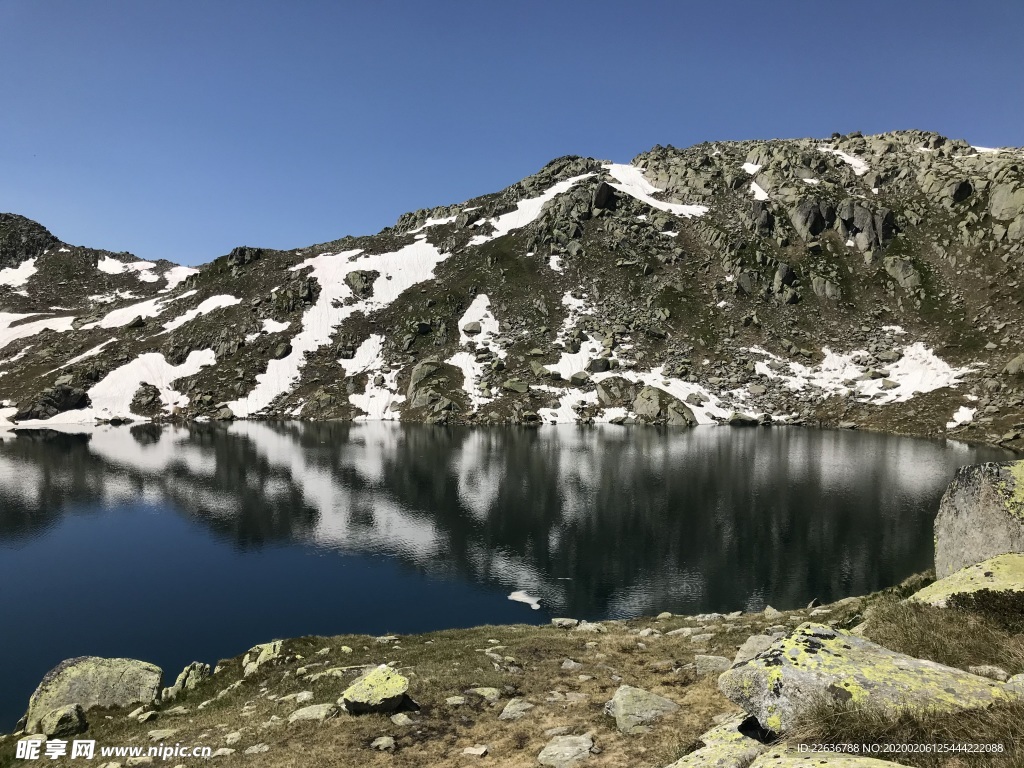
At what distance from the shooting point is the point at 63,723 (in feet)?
63.8

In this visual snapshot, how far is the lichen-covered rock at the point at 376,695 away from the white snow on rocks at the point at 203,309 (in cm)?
19452

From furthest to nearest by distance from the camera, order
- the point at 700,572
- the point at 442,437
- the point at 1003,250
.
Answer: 1. the point at 1003,250
2. the point at 442,437
3. the point at 700,572

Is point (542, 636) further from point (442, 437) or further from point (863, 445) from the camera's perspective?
point (863, 445)

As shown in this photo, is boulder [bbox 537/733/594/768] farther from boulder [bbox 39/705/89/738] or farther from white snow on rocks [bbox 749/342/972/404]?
white snow on rocks [bbox 749/342/972/404]

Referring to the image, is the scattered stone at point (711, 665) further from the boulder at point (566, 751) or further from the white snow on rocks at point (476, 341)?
the white snow on rocks at point (476, 341)

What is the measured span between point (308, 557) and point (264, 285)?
164882 millimetres

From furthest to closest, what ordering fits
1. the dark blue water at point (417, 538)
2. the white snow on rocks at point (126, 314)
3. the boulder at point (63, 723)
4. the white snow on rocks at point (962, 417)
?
1. the white snow on rocks at point (126, 314)
2. the white snow on rocks at point (962, 417)
3. the dark blue water at point (417, 538)
4. the boulder at point (63, 723)

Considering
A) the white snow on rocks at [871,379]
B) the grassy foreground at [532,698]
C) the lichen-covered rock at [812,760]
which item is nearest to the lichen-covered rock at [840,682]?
the grassy foreground at [532,698]

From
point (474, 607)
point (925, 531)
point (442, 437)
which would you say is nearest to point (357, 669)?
point (474, 607)

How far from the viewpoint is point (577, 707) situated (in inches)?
647

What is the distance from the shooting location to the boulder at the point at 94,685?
2172cm

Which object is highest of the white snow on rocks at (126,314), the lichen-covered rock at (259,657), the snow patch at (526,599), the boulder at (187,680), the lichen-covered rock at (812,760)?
the white snow on rocks at (126,314)

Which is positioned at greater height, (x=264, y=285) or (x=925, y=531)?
(x=264, y=285)

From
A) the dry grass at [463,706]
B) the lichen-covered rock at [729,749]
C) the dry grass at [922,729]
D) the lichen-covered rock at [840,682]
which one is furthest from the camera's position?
the dry grass at [463,706]
